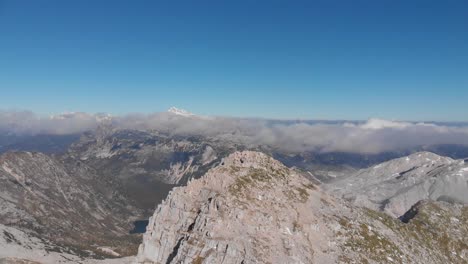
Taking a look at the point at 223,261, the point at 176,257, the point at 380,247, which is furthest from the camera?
the point at 380,247

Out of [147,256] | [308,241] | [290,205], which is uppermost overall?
[290,205]

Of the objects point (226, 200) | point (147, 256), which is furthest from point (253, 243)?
point (147, 256)

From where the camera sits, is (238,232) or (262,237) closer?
(262,237)

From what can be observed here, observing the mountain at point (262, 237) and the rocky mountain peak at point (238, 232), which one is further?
the mountain at point (262, 237)

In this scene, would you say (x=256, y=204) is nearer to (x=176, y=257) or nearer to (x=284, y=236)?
(x=284, y=236)

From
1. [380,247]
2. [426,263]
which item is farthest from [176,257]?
[426,263]

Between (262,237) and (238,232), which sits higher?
(238,232)

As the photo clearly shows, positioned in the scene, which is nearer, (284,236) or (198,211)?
(284,236)

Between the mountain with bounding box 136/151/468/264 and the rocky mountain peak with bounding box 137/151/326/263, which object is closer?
the rocky mountain peak with bounding box 137/151/326/263

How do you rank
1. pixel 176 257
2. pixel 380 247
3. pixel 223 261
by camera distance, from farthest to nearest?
1. pixel 380 247
2. pixel 176 257
3. pixel 223 261

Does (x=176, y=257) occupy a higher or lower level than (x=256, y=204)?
lower
